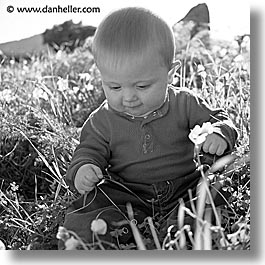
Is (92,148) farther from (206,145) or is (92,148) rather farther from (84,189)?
(206,145)

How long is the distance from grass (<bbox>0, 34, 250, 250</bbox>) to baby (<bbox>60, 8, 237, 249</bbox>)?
0.15 ft

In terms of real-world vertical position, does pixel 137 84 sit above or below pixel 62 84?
above

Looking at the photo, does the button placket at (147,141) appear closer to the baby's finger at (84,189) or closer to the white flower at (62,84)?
the baby's finger at (84,189)

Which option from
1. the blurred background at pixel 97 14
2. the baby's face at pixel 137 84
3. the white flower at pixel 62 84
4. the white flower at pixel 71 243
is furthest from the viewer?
the white flower at pixel 62 84

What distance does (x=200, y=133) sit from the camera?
1.51 m

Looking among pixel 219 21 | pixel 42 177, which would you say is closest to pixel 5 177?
pixel 42 177

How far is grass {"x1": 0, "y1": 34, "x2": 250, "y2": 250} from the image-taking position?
148cm

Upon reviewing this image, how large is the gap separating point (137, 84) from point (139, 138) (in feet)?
0.39

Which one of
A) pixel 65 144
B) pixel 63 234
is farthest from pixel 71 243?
pixel 65 144

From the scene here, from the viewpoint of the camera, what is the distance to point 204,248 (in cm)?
146

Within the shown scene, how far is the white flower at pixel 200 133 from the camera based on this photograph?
148 cm

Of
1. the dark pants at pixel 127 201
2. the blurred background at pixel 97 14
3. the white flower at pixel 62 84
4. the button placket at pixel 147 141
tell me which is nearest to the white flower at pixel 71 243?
the dark pants at pixel 127 201

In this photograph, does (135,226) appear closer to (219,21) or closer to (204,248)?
(204,248)

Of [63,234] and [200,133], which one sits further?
[200,133]
